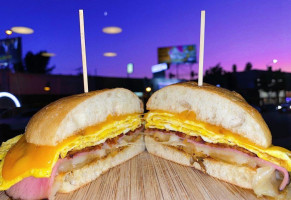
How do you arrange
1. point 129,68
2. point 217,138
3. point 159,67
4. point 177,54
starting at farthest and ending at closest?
point 177,54 < point 129,68 < point 159,67 < point 217,138

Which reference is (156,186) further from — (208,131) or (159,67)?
(159,67)

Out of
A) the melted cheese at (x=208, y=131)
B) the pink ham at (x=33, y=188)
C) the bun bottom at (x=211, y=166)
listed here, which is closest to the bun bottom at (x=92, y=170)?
the pink ham at (x=33, y=188)

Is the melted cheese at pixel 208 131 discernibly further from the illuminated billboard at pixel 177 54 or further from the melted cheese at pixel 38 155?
the illuminated billboard at pixel 177 54

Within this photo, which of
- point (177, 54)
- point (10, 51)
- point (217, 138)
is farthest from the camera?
point (177, 54)

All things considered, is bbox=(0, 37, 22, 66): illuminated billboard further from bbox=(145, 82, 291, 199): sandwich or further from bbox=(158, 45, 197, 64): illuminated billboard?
bbox=(158, 45, 197, 64): illuminated billboard

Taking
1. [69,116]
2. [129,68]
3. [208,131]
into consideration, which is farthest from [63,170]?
[129,68]

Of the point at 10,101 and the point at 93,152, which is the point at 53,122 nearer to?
the point at 93,152

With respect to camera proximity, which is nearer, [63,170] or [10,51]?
[63,170]

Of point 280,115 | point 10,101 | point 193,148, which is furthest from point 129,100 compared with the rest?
point 280,115
